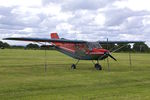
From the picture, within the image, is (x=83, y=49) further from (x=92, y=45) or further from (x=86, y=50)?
(x=92, y=45)

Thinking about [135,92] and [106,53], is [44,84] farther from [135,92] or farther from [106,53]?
[106,53]

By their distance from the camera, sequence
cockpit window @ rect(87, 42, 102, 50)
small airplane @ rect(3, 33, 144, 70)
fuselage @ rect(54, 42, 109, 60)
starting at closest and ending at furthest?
small airplane @ rect(3, 33, 144, 70)
fuselage @ rect(54, 42, 109, 60)
cockpit window @ rect(87, 42, 102, 50)

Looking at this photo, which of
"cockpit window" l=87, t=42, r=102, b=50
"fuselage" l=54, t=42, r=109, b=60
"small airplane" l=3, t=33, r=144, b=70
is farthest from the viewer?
"cockpit window" l=87, t=42, r=102, b=50

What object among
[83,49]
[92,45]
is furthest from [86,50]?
[92,45]

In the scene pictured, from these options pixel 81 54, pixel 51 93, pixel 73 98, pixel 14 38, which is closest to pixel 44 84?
pixel 51 93

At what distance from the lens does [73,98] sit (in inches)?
388

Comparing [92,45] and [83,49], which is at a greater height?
[92,45]

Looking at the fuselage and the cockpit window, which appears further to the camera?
the cockpit window

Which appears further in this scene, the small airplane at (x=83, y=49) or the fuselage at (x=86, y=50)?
the fuselage at (x=86, y=50)

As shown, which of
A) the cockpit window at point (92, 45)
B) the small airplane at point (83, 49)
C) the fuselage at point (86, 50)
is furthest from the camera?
the cockpit window at point (92, 45)

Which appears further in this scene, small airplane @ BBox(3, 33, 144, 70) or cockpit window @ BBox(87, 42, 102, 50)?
cockpit window @ BBox(87, 42, 102, 50)

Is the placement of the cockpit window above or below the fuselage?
above

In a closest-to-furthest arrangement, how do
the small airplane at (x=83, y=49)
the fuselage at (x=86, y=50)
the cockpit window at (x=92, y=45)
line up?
the small airplane at (x=83, y=49) → the fuselage at (x=86, y=50) → the cockpit window at (x=92, y=45)

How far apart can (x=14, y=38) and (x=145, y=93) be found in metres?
11.6
